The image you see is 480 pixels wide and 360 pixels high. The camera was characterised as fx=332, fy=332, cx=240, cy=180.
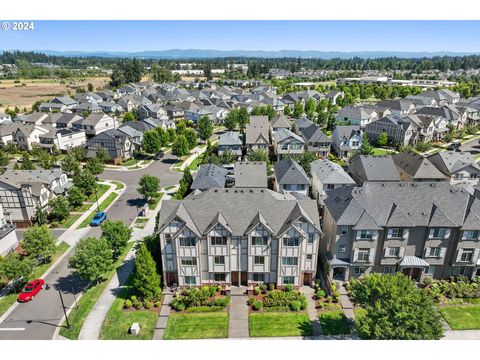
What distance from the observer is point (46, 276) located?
4525cm

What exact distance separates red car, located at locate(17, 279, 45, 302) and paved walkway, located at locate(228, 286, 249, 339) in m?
24.5

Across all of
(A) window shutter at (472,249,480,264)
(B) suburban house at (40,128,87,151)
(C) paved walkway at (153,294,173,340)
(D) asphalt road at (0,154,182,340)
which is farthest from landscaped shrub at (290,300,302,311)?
(B) suburban house at (40,128,87,151)

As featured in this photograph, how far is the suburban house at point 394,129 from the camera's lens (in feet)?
336

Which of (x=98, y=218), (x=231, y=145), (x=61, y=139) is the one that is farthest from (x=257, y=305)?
(x=61, y=139)

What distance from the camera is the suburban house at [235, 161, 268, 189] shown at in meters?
57.9

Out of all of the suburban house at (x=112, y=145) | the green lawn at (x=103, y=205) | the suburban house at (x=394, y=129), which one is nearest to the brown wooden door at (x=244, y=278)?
the green lawn at (x=103, y=205)

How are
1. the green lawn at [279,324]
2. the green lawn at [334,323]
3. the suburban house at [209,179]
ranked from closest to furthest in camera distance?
the green lawn at [279,324]
the green lawn at [334,323]
the suburban house at [209,179]

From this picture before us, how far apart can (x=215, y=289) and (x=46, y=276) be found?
23.7 metres

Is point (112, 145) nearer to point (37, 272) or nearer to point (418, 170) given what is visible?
point (37, 272)

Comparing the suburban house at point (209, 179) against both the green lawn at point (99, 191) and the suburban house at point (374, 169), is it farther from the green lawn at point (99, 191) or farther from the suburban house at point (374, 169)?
the suburban house at point (374, 169)

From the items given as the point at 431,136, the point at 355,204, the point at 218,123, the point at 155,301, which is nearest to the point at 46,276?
the point at 155,301

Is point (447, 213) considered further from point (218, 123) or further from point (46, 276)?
point (218, 123)

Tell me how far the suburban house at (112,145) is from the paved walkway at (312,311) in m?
66.9

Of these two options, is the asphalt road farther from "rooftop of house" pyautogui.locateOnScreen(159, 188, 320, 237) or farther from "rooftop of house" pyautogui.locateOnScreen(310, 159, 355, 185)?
"rooftop of house" pyautogui.locateOnScreen(310, 159, 355, 185)
